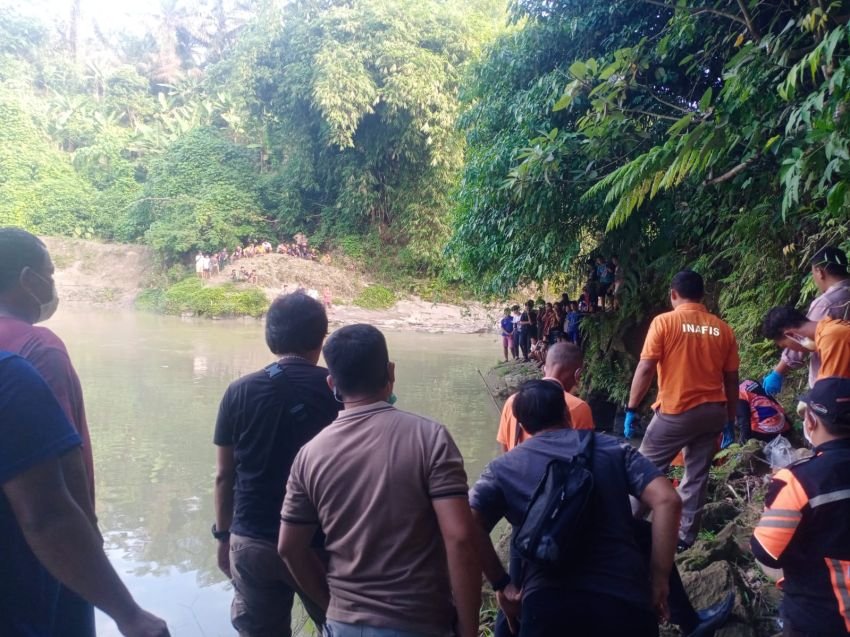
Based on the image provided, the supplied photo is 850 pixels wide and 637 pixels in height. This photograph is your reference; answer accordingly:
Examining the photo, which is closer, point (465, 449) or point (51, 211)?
point (465, 449)

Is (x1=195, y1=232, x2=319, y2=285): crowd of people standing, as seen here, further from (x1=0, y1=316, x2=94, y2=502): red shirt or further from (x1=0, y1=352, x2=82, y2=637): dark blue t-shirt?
(x1=0, y1=352, x2=82, y2=637): dark blue t-shirt

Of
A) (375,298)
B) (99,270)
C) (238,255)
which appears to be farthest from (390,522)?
(99,270)

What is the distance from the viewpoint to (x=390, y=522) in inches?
78.5

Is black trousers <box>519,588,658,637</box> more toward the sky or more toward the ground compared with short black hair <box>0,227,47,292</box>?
more toward the ground

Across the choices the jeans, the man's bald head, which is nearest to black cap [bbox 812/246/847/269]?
the man's bald head

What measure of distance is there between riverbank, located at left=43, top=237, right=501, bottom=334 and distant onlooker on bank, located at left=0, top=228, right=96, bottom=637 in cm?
2157

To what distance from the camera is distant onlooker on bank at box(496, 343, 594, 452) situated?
329cm

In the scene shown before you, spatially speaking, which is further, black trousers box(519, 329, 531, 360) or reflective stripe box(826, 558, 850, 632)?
black trousers box(519, 329, 531, 360)

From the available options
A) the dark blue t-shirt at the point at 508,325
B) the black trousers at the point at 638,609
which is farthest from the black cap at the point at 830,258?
the dark blue t-shirt at the point at 508,325

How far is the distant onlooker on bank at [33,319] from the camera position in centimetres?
203

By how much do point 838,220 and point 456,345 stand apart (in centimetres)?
1566

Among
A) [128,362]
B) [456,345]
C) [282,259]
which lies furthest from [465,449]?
[282,259]

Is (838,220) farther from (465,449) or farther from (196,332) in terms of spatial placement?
(196,332)

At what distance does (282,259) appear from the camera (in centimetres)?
2878
